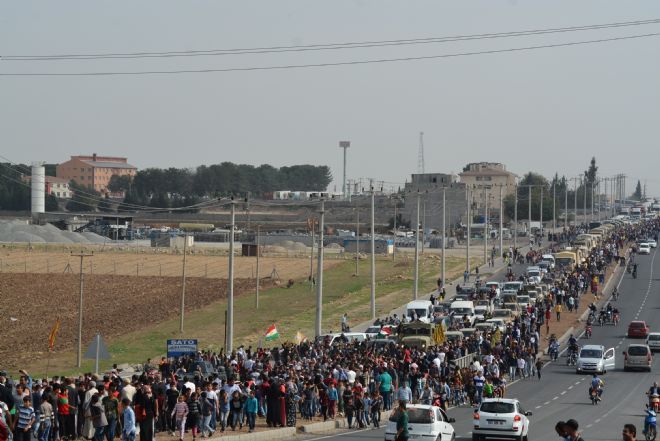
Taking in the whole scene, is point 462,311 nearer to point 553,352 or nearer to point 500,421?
point 553,352

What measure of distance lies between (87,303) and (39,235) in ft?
312

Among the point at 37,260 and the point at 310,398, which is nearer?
the point at 310,398

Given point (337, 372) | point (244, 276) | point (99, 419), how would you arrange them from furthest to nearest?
point (244, 276), point (337, 372), point (99, 419)

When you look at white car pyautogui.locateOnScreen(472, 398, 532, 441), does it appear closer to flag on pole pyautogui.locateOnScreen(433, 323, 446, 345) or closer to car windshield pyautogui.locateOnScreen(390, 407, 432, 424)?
car windshield pyautogui.locateOnScreen(390, 407, 432, 424)

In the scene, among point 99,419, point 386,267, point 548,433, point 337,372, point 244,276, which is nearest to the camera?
point 99,419

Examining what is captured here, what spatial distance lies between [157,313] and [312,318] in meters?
11.0

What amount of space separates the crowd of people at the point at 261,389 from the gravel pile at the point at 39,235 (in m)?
129

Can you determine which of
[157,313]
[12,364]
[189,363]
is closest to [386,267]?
[157,313]

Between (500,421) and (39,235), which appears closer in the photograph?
(500,421)

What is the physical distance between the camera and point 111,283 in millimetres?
100562

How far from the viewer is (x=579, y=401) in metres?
41.5

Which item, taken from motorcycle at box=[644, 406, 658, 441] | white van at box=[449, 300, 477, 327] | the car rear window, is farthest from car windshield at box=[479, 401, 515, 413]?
white van at box=[449, 300, 477, 327]

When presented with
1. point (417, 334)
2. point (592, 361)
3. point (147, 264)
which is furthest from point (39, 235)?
point (592, 361)

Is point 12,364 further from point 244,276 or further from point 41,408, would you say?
point 244,276
